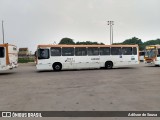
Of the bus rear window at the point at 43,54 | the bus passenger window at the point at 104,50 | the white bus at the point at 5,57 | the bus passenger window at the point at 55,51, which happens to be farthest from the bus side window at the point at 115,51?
the white bus at the point at 5,57

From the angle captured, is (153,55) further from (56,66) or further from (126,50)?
(56,66)

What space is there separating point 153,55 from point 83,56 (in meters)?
8.79

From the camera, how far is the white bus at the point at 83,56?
27.1 m

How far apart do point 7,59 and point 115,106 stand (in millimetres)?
17285

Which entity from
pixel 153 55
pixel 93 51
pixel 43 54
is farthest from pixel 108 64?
pixel 43 54

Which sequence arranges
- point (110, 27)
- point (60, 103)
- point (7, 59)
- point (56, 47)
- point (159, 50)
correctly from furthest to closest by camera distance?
point (110, 27), point (159, 50), point (56, 47), point (7, 59), point (60, 103)

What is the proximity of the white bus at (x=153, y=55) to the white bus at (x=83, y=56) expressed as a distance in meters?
2.80

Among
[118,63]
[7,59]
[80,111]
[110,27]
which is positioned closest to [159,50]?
[118,63]

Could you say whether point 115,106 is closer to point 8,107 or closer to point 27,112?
point 27,112

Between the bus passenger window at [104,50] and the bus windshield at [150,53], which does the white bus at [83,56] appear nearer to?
the bus passenger window at [104,50]

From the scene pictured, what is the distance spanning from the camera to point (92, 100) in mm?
10086

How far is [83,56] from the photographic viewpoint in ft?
93.4

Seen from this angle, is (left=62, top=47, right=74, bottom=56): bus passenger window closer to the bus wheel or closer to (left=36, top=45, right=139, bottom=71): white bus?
(left=36, top=45, right=139, bottom=71): white bus

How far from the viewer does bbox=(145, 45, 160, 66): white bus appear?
31578 millimetres
